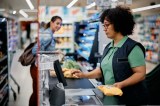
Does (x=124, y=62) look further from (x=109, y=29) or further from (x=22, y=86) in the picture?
(x=22, y=86)

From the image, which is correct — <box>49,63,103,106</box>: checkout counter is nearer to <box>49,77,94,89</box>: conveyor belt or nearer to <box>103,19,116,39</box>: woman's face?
<box>49,77,94,89</box>: conveyor belt

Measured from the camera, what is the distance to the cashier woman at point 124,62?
2062 mm

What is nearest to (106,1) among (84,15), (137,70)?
(137,70)

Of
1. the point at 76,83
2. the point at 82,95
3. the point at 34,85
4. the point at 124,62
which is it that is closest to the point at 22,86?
the point at 34,85

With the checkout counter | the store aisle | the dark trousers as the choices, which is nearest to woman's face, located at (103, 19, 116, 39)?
the checkout counter

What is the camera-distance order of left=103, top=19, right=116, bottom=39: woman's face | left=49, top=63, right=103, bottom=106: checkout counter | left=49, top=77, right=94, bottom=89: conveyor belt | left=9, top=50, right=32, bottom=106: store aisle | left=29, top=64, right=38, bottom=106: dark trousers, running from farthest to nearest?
left=9, top=50, right=32, bottom=106: store aisle, left=29, top=64, right=38, bottom=106: dark trousers, left=49, top=77, right=94, bottom=89: conveyor belt, left=103, top=19, right=116, bottom=39: woman's face, left=49, top=63, right=103, bottom=106: checkout counter

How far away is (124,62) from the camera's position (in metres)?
2.16

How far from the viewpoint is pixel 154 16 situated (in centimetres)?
1320

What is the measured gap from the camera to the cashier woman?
2.06 meters

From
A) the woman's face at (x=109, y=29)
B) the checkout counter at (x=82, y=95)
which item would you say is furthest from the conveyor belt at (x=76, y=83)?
the woman's face at (x=109, y=29)

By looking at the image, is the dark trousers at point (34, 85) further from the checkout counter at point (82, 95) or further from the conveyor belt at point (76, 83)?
the checkout counter at point (82, 95)

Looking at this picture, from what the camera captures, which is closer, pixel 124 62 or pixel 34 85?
pixel 124 62

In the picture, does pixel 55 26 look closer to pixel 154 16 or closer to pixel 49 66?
pixel 49 66

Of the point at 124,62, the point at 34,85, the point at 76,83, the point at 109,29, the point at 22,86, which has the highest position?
the point at 109,29
